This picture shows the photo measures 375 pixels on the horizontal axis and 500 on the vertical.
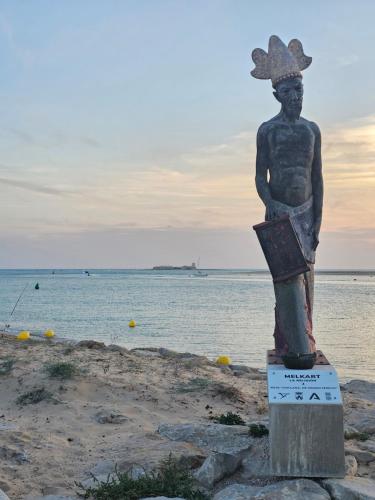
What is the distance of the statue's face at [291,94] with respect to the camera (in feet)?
19.9

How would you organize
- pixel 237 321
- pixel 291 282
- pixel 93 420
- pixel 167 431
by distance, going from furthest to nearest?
pixel 237 321
pixel 93 420
pixel 167 431
pixel 291 282

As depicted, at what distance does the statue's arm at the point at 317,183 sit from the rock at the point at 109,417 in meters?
3.42

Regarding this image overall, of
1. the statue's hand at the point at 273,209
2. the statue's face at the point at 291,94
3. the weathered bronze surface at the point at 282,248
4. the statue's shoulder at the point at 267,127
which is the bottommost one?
the weathered bronze surface at the point at 282,248

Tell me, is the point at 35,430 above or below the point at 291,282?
below

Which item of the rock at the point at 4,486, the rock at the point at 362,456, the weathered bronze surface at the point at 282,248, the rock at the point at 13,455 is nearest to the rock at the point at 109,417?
the rock at the point at 13,455

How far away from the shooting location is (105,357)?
1173 centimetres

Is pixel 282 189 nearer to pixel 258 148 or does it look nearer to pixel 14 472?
pixel 258 148

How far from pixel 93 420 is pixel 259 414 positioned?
92.4 inches

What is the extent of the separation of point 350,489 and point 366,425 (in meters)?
2.79

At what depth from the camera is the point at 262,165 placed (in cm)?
636

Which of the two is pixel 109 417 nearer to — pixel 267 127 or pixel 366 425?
pixel 366 425

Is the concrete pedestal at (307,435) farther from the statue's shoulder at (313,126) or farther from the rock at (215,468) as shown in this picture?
the statue's shoulder at (313,126)

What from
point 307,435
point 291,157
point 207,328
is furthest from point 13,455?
point 207,328

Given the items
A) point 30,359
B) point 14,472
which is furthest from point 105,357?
point 14,472
